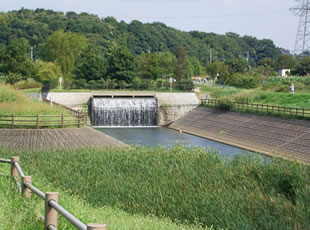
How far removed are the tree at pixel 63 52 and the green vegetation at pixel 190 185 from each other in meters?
70.7

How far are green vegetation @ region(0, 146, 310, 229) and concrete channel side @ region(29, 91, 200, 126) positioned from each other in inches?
1567

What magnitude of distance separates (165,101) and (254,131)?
24.4 metres

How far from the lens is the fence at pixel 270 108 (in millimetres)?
41781

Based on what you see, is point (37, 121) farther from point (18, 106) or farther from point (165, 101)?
point (165, 101)

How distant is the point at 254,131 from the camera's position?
4416cm

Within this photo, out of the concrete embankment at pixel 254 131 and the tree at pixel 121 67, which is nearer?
the concrete embankment at pixel 254 131

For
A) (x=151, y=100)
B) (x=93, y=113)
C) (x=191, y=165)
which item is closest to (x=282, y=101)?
(x=151, y=100)

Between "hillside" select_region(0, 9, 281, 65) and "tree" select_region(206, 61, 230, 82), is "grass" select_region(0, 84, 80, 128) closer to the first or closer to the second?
"tree" select_region(206, 61, 230, 82)

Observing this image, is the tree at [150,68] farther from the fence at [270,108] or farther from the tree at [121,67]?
the fence at [270,108]

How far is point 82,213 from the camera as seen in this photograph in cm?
925

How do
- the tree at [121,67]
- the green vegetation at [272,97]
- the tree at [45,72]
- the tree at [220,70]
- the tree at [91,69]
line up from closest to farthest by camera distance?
the green vegetation at [272,97] < the tree at [45,72] < the tree at [121,67] < the tree at [91,69] < the tree at [220,70]

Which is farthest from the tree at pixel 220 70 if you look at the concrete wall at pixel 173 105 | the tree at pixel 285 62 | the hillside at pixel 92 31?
the hillside at pixel 92 31

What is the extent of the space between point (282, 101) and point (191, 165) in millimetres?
38109

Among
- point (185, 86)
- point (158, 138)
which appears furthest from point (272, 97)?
point (185, 86)
